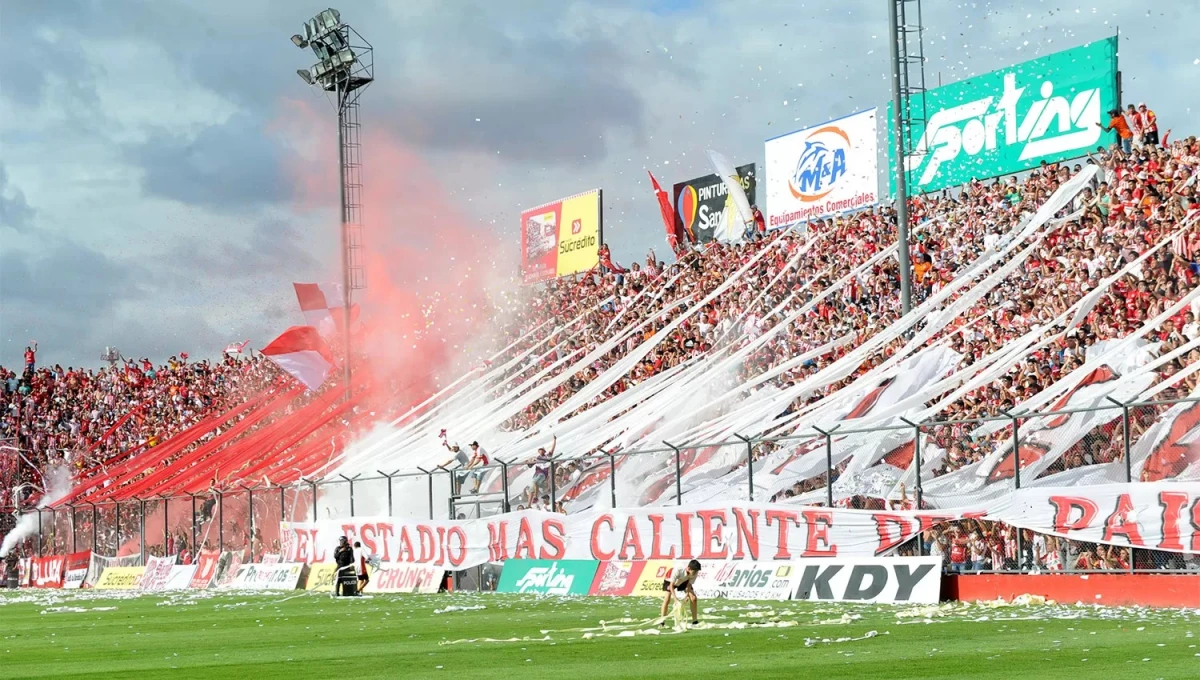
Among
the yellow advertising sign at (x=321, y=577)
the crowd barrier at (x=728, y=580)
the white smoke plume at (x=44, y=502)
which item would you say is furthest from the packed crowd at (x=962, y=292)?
the white smoke plume at (x=44, y=502)

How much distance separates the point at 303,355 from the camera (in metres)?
49.8

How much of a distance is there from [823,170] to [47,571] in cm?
2798

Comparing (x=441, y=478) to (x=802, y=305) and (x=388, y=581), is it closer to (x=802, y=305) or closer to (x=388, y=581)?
(x=388, y=581)

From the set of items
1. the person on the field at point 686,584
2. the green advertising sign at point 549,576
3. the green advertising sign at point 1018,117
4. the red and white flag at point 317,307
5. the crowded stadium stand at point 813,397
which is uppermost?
the green advertising sign at point 1018,117

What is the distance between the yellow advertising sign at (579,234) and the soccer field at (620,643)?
33.6 metres

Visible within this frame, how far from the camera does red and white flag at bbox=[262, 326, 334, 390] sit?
49562mm

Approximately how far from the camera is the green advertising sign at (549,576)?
1201 inches

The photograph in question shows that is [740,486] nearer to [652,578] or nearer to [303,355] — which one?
[652,578]

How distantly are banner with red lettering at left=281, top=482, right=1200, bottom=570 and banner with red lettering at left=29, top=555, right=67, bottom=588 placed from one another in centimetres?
1340

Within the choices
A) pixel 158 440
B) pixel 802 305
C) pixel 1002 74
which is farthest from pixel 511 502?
pixel 158 440

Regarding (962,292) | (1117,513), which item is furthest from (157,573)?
(1117,513)

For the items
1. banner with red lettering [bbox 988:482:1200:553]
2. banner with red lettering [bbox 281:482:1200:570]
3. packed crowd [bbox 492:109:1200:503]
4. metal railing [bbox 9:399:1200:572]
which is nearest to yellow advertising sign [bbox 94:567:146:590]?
metal railing [bbox 9:399:1200:572]

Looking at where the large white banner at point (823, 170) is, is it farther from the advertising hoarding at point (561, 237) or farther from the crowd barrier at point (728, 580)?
the crowd barrier at point (728, 580)

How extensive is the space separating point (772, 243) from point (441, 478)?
11314 mm
